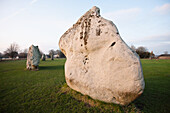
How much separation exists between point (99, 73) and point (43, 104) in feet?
8.14

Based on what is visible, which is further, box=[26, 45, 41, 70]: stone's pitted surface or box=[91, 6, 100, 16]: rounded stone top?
box=[26, 45, 41, 70]: stone's pitted surface

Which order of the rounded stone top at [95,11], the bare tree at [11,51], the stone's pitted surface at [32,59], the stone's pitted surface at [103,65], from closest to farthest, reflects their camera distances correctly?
the stone's pitted surface at [103,65] < the rounded stone top at [95,11] < the stone's pitted surface at [32,59] < the bare tree at [11,51]

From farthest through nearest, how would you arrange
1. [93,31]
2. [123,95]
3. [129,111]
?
1. [93,31]
2. [129,111]
3. [123,95]

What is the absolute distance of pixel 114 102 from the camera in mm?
3014

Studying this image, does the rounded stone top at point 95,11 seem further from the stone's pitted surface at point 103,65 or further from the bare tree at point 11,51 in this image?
the bare tree at point 11,51

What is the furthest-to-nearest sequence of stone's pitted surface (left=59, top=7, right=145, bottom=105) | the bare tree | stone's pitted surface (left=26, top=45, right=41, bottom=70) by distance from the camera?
the bare tree, stone's pitted surface (left=26, top=45, right=41, bottom=70), stone's pitted surface (left=59, top=7, right=145, bottom=105)

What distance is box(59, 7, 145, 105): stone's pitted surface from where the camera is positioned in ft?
8.23

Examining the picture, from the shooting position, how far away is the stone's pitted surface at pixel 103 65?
2508 mm

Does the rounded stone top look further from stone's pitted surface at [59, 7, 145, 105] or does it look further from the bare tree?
the bare tree

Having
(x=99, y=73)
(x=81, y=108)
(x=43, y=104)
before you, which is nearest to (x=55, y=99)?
(x=43, y=104)

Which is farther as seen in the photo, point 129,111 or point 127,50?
point 129,111

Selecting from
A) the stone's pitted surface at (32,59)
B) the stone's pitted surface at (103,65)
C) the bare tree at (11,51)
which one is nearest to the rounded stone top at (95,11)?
the stone's pitted surface at (103,65)

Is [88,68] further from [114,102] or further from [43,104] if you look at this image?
[43,104]

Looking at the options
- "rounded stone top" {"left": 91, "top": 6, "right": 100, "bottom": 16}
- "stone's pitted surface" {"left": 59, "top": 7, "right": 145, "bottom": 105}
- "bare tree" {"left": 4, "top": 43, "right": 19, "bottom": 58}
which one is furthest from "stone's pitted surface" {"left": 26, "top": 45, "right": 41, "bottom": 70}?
"bare tree" {"left": 4, "top": 43, "right": 19, "bottom": 58}
